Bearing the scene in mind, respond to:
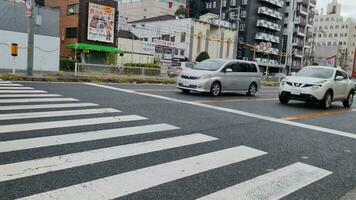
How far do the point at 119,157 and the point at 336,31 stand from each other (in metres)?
120

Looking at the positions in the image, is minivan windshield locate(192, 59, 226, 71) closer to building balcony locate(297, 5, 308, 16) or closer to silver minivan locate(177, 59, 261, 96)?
silver minivan locate(177, 59, 261, 96)

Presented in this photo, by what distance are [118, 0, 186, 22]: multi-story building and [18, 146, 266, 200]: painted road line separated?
3064 inches

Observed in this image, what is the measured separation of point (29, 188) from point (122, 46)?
4837 cm

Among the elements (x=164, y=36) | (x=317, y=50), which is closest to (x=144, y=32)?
(x=164, y=36)

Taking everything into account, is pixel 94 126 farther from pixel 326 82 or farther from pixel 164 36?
pixel 164 36

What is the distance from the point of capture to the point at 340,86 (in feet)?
47.7

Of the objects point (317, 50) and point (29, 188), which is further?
point (317, 50)

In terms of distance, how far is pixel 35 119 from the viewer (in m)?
7.25

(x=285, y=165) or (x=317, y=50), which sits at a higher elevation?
(x=317, y=50)

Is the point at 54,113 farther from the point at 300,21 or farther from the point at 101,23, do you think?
the point at 300,21

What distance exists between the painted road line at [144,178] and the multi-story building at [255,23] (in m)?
65.2

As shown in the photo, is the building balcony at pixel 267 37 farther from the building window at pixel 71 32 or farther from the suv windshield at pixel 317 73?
the suv windshield at pixel 317 73

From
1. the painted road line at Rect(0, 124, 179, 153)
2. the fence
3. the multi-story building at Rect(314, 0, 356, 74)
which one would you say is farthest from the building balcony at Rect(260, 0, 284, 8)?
the painted road line at Rect(0, 124, 179, 153)

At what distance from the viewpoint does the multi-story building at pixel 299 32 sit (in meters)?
81.4
